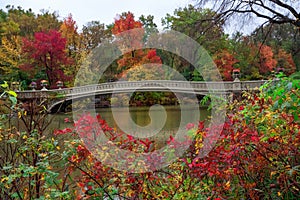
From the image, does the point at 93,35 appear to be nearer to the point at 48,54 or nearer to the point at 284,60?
the point at 48,54

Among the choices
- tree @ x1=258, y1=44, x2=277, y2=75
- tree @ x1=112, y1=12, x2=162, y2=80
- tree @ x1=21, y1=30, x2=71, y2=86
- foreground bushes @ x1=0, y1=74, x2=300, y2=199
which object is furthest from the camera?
tree @ x1=21, y1=30, x2=71, y2=86

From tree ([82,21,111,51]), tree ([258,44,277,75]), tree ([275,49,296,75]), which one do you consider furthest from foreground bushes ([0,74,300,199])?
tree ([82,21,111,51])

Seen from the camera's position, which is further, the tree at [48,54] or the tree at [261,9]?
the tree at [48,54]

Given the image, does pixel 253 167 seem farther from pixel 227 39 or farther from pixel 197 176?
pixel 227 39

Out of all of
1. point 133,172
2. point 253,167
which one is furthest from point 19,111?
point 253,167

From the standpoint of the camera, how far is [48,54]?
68.9 feet

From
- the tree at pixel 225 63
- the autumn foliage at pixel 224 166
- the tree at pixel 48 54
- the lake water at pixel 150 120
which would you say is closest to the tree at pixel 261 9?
the lake water at pixel 150 120

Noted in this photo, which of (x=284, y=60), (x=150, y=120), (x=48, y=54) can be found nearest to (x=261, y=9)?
(x=150, y=120)

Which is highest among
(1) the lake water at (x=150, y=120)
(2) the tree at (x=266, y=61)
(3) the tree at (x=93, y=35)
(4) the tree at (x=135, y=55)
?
(3) the tree at (x=93, y=35)

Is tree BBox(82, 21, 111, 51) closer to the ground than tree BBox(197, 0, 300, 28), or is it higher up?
higher up

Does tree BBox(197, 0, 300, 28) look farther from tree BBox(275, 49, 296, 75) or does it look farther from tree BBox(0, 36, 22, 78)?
tree BBox(0, 36, 22, 78)

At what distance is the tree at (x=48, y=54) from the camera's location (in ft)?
65.1

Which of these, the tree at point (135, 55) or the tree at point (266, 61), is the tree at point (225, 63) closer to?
the tree at point (266, 61)

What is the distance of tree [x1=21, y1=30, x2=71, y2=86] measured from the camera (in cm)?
1983
